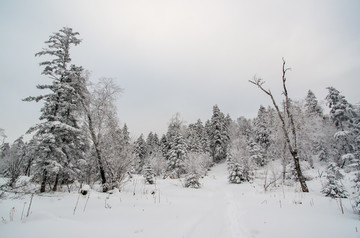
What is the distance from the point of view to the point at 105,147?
11875 millimetres

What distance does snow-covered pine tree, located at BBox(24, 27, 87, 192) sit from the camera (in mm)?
9211

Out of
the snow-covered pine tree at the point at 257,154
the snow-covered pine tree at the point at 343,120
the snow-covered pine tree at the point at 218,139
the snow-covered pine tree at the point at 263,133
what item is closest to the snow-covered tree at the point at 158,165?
the snow-covered pine tree at the point at 218,139

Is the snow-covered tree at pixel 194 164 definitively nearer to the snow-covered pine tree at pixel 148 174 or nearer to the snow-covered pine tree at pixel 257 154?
the snow-covered pine tree at pixel 148 174

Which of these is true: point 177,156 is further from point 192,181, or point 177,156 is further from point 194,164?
point 192,181

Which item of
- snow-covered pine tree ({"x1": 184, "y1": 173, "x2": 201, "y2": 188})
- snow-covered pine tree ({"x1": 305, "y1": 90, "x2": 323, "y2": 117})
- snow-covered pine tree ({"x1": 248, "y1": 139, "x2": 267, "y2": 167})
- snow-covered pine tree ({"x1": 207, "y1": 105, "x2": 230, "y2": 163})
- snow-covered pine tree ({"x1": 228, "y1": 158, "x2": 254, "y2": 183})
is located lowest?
snow-covered pine tree ({"x1": 184, "y1": 173, "x2": 201, "y2": 188})

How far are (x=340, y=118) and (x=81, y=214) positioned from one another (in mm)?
33779

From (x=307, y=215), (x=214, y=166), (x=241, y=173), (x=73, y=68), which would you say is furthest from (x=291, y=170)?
(x=214, y=166)

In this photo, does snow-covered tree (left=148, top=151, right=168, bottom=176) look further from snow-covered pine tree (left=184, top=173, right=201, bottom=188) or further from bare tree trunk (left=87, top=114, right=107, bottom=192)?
bare tree trunk (left=87, top=114, right=107, bottom=192)

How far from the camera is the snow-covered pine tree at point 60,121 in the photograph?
921cm

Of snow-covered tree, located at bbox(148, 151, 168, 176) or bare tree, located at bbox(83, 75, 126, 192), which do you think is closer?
bare tree, located at bbox(83, 75, 126, 192)

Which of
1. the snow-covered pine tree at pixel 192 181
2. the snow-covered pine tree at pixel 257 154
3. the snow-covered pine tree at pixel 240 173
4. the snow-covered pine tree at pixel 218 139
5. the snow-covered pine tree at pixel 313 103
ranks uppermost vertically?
the snow-covered pine tree at pixel 313 103

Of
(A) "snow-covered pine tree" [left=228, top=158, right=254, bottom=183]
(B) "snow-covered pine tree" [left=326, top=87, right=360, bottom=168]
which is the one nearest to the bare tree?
(A) "snow-covered pine tree" [left=228, top=158, right=254, bottom=183]

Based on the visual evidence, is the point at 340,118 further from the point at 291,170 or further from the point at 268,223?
the point at 268,223

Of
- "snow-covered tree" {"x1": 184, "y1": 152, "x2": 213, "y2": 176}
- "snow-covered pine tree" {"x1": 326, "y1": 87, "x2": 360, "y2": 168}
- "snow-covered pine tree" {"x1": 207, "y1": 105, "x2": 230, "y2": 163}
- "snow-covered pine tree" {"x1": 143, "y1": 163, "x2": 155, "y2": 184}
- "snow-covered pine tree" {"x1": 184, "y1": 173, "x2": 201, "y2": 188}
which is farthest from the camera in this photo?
"snow-covered pine tree" {"x1": 207, "y1": 105, "x2": 230, "y2": 163}
